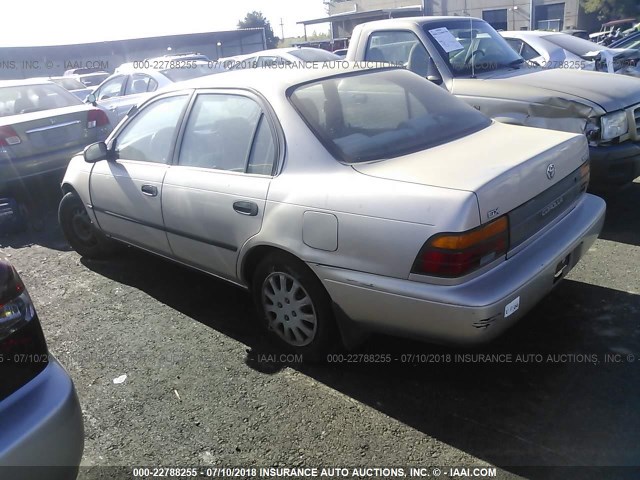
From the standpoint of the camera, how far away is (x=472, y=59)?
574 centimetres

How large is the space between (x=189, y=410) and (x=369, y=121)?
6.38 ft

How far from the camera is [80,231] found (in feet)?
16.8

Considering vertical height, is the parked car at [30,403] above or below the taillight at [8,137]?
below

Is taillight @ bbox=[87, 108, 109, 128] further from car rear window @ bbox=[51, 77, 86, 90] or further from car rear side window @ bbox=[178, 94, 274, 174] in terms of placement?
car rear window @ bbox=[51, 77, 86, 90]

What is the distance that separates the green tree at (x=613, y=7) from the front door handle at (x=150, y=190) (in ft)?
152

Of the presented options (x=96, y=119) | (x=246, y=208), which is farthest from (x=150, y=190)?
(x=96, y=119)

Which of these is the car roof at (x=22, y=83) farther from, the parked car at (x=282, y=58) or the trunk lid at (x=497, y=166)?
the trunk lid at (x=497, y=166)

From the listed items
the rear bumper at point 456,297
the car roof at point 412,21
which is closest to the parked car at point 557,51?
the car roof at point 412,21

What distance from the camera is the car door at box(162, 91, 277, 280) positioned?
323 centimetres

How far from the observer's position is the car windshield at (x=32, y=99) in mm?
7395

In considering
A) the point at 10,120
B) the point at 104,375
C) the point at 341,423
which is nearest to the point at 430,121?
the point at 341,423

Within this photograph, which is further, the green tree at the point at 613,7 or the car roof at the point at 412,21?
the green tree at the point at 613,7

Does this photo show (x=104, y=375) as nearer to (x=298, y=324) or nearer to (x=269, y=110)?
(x=298, y=324)

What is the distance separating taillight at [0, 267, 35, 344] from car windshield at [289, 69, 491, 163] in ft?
5.35
